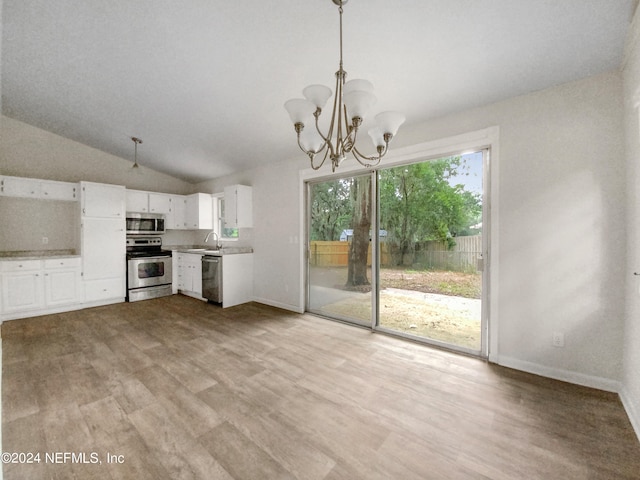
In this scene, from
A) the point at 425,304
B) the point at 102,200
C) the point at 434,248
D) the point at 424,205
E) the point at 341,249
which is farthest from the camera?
the point at 102,200

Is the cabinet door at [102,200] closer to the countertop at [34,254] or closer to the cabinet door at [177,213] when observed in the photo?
the countertop at [34,254]

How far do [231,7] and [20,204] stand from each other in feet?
16.2

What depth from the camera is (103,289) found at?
4.83m

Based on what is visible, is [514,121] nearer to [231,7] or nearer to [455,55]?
→ [455,55]

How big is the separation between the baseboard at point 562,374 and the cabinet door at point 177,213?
19.4ft

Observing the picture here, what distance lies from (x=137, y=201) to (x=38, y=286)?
1.98m

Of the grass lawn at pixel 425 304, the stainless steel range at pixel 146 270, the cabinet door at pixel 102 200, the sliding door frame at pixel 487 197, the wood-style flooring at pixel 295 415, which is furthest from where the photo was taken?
the stainless steel range at pixel 146 270

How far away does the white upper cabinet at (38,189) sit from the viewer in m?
4.13

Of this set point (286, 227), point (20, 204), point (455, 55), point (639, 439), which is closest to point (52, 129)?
point (20, 204)

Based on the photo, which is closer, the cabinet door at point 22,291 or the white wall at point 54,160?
the cabinet door at point 22,291

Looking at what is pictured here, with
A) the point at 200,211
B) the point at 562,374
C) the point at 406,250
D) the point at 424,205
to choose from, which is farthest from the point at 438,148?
the point at 200,211

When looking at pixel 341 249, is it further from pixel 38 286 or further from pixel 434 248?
pixel 38 286

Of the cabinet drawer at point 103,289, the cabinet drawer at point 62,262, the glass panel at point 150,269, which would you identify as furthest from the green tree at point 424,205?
the cabinet drawer at point 62,262

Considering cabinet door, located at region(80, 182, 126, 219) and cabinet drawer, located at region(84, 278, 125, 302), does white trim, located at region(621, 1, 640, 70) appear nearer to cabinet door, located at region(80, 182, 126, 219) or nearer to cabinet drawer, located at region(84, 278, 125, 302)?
cabinet door, located at region(80, 182, 126, 219)
